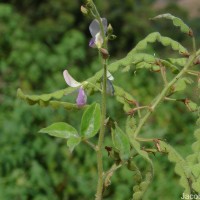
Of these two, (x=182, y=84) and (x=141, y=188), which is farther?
(x=182, y=84)

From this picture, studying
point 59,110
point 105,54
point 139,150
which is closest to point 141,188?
point 139,150

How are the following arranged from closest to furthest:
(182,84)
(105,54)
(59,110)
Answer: (105,54), (182,84), (59,110)

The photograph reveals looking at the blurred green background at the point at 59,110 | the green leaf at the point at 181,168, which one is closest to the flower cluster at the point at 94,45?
the green leaf at the point at 181,168

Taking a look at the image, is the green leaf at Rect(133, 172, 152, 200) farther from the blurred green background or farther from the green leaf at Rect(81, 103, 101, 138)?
the blurred green background

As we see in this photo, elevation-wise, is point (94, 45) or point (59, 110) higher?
point (94, 45)

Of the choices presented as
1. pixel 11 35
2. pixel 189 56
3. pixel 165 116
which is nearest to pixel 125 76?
pixel 165 116

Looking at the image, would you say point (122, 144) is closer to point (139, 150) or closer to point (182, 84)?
point (139, 150)
